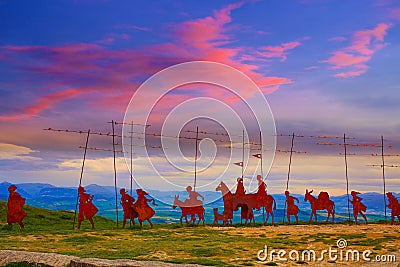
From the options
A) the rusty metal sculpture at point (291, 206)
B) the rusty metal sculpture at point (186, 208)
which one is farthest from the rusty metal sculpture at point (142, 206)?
the rusty metal sculpture at point (291, 206)

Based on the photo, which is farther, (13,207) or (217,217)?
(217,217)

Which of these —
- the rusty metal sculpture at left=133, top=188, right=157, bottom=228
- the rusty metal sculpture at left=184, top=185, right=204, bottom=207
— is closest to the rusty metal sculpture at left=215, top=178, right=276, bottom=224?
the rusty metal sculpture at left=184, top=185, right=204, bottom=207

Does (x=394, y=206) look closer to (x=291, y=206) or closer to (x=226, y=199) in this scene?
(x=291, y=206)

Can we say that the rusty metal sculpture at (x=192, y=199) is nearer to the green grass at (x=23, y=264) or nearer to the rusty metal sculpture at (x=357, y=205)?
the rusty metal sculpture at (x=357, y=205)

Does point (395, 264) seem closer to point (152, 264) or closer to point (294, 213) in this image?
point (152, 264)

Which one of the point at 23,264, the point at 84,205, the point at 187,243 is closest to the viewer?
the point at 23,264

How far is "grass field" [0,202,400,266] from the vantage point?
14.4 metres

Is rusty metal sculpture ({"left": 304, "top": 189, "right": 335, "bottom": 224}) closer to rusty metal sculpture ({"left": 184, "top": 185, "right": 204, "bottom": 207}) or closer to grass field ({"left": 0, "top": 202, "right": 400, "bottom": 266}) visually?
grass field ({"left": 0, "top": 202, "right": 400, "bottom": 266})

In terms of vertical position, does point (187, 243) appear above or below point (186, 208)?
below

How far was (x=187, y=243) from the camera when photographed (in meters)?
17.2

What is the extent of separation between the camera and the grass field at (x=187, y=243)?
14445 mm

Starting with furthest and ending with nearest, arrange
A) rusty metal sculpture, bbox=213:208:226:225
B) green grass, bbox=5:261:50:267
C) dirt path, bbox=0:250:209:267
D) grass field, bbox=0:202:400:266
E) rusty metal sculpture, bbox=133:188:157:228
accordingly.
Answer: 1. rusty metal sculpture, bbox=213:208:226:225
2. rusty metal sculpture, bbox=133:188:157:228
3. grass field, bbox=0:202:400:266
4. green grass, bbox=5:261:50:267
5. dirt path, bbox=0:250:209:267

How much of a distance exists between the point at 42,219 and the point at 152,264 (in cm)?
1889

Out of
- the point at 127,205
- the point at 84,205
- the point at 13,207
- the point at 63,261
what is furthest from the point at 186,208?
the point at 63,261
